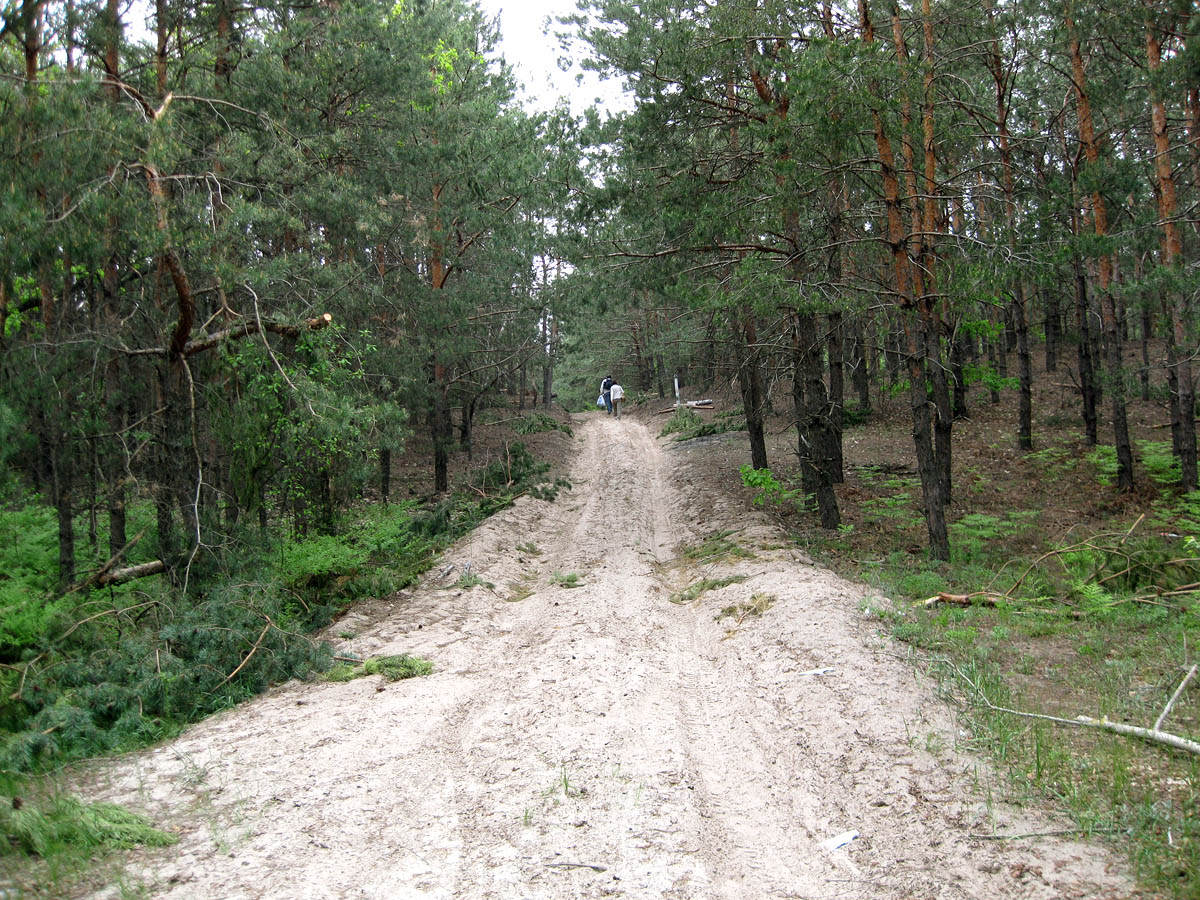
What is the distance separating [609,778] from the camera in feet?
17.3

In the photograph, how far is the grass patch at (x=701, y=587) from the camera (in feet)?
33.9

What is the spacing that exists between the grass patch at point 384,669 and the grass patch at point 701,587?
144 inches

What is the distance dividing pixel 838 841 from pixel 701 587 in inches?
241

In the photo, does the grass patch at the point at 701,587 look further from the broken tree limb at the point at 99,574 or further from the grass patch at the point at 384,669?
the broken tree limb at the point at 99,574

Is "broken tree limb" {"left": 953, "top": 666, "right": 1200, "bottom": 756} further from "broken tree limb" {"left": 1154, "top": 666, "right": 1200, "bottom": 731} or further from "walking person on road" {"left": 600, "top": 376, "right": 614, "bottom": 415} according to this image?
"walking person on road" {"left": 600, "top": 376, "right": 614, "bottom": 415}

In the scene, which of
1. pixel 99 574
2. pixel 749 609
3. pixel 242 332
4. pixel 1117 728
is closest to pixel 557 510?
pixel 749 609

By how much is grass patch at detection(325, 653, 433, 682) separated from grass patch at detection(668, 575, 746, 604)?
367 centimetres

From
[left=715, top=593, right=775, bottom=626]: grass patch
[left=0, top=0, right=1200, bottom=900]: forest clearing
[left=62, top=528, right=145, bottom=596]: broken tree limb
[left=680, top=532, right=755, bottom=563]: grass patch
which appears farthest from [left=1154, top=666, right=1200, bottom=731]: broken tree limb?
[left=62, top=528, right=145, bottom=596]: broken tree limb

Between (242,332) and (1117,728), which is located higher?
(242,332)

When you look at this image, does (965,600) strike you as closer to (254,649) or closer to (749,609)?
(749,609)

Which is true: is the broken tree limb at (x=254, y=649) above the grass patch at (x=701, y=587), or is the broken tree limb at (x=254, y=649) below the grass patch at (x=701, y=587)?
above

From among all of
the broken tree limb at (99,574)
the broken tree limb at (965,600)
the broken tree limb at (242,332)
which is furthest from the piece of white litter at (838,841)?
the broken tree limb at (242,332)

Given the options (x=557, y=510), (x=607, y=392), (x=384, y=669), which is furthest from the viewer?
(x=607, y=392)

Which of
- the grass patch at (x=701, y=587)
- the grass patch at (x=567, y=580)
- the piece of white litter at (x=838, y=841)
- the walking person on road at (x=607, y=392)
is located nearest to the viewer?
the piece of white litter at (x=838, y=841)
